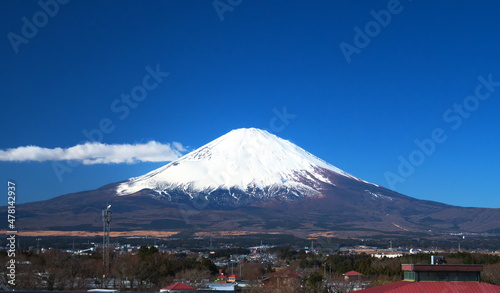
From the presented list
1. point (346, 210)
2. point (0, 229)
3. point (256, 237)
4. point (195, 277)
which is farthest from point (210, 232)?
point (195, 277)

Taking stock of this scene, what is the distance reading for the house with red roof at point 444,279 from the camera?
72.3 ft

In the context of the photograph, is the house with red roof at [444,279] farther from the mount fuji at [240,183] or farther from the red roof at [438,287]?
the mount fuji at [240,183]

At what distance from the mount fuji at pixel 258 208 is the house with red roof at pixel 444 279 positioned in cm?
11625

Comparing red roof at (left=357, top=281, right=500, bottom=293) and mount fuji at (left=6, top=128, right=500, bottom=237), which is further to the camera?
mount fuji at (left=6, top=128, right=500, bottom=237)

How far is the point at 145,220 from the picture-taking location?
499 ft

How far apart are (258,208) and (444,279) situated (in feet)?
492

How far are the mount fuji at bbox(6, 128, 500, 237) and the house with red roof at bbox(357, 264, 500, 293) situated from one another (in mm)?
116253

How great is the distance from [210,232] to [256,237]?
12.3 metres

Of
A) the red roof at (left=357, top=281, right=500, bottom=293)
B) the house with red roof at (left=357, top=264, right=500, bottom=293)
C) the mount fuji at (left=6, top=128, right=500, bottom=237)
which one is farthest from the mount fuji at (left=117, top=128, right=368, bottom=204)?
the red roof at (left=357, top=281, right=500, bottom=293)

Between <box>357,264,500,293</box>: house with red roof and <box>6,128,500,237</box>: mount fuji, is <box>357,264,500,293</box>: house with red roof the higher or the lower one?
the lower one

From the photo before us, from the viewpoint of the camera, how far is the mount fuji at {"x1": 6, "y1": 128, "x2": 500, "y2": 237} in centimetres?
14912

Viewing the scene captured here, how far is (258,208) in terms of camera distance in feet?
565

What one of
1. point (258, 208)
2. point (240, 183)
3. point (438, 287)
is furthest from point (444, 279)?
point (240, 183)

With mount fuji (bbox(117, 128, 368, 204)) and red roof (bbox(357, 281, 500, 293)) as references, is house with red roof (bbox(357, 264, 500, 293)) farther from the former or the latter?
mount fuji (bbox(117, 128, 368, 204))
